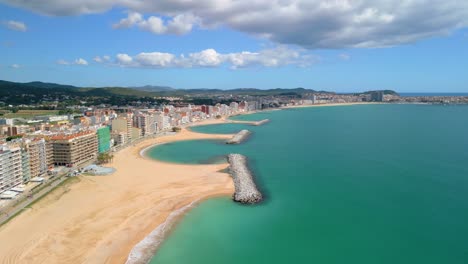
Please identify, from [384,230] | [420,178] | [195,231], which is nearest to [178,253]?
[195,231]

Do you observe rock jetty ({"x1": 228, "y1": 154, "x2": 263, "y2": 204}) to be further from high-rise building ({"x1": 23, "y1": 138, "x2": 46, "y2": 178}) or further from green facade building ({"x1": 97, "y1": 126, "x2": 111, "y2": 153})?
high-rise building ({"x1": 23, "y1": 138, "x2": 46, "y2": 178})

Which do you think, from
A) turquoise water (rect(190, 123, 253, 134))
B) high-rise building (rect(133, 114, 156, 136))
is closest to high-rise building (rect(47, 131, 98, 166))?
high-rise building (rect(133, 114, 156, 136))

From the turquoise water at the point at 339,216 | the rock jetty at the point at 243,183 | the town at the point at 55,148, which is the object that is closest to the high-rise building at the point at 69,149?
the town at the point at 55,148

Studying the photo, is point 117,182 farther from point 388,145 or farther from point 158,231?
point 388,145

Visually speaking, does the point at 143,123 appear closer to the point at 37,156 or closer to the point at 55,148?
the point at 55,148

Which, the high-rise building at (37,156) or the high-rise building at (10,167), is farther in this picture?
the high-rise building at (37,156)

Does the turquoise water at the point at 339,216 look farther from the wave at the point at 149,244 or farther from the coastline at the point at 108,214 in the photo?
the coastline at the point at 108,214
